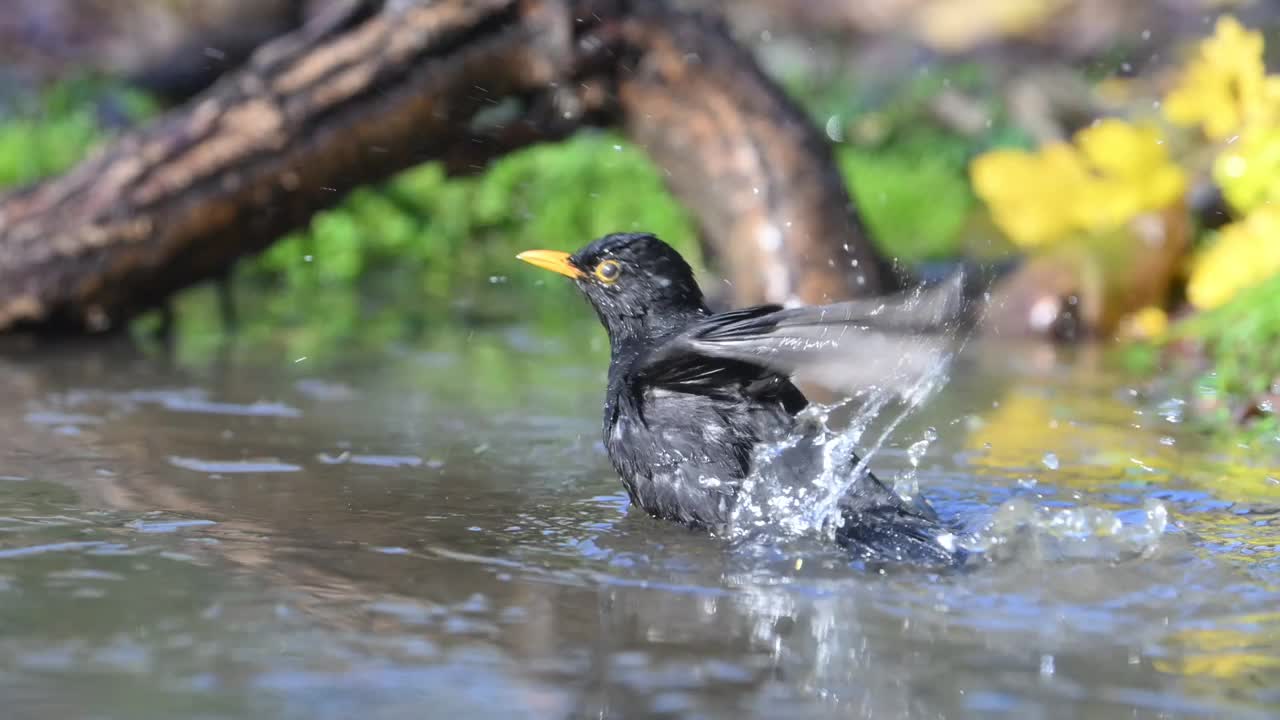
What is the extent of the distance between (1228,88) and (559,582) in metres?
4.05

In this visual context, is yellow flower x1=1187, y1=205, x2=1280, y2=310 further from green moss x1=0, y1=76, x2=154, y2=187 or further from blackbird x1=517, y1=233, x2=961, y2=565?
green moss x1=0, y1=76, x2=154, y2=187

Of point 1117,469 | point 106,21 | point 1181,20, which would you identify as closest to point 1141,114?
point 1117,469

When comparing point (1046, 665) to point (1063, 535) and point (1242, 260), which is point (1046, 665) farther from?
point (1242, 260)

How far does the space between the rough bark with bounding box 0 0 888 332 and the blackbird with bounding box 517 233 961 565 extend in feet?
7.45

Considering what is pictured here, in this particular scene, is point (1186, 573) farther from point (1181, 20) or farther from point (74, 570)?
point (1181, 20)

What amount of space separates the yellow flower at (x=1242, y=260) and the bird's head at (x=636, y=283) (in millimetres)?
2548

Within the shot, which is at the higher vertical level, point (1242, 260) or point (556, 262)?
point (1242, 260)

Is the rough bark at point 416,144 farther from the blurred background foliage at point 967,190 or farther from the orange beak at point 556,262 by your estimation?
the orange beak at point 556,262

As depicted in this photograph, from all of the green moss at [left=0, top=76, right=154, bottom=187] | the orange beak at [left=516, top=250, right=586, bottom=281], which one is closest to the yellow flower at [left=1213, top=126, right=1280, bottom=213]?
the orange beak at [left=516, top=250, right=586, bottom=281]

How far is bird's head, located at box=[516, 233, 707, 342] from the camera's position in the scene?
13.7ft

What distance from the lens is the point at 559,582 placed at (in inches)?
127

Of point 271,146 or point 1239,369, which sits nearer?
point 1239,369

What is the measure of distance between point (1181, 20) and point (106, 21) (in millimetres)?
10196

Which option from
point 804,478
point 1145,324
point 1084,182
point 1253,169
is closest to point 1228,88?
point 1253,169
